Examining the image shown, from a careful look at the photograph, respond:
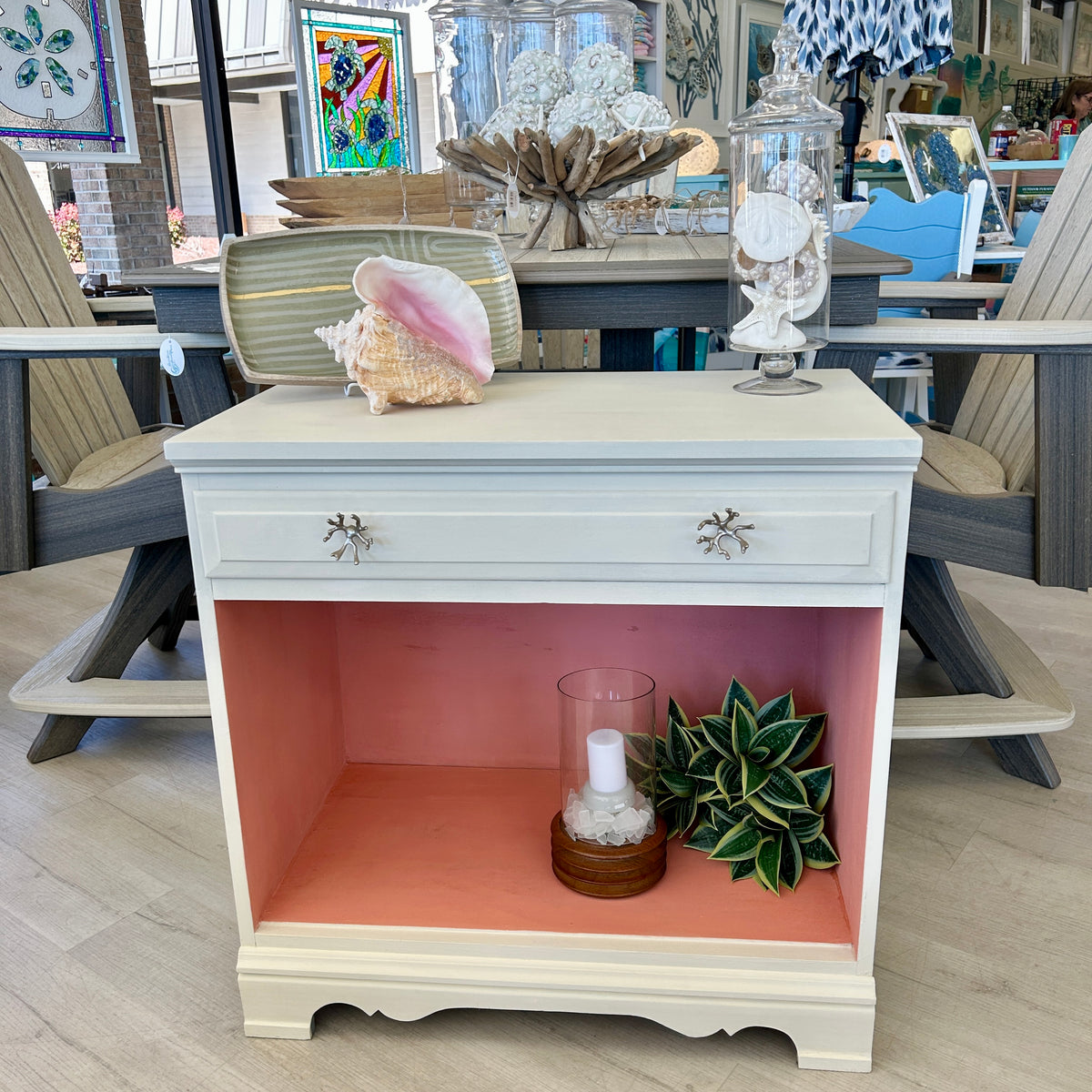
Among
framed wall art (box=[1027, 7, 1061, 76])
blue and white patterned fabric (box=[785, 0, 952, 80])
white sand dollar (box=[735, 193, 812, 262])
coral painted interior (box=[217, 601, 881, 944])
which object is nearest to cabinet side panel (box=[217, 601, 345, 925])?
coral painted interior (box=[217, 601, 881, 944])

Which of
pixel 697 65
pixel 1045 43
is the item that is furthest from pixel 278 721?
pixel 1045 43

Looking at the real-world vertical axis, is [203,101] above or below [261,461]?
above

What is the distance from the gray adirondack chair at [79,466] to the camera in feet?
5.17

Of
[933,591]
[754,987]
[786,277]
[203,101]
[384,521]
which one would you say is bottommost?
[754,987]

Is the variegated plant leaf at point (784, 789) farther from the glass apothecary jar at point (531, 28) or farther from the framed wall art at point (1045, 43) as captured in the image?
the framed wall art at point (1045, 43)

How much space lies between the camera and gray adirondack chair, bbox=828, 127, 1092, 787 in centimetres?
141

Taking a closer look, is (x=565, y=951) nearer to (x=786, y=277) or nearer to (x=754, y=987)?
(x=754, y=987)

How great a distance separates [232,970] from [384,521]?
2.35 feet

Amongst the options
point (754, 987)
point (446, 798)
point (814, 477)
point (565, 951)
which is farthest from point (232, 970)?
point (814, 477)

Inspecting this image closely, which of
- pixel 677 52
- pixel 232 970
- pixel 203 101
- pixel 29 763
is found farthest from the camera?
pixel 677 52

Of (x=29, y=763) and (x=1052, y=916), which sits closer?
(x=1052, y=916)

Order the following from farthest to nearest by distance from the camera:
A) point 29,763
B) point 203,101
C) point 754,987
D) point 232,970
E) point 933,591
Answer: point 203,101 → point 29,763 → point 933,591 → point 232,970 → point 754,987

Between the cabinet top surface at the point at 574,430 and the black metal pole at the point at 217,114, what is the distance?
12.0 ft

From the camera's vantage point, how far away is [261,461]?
1.06 metres
